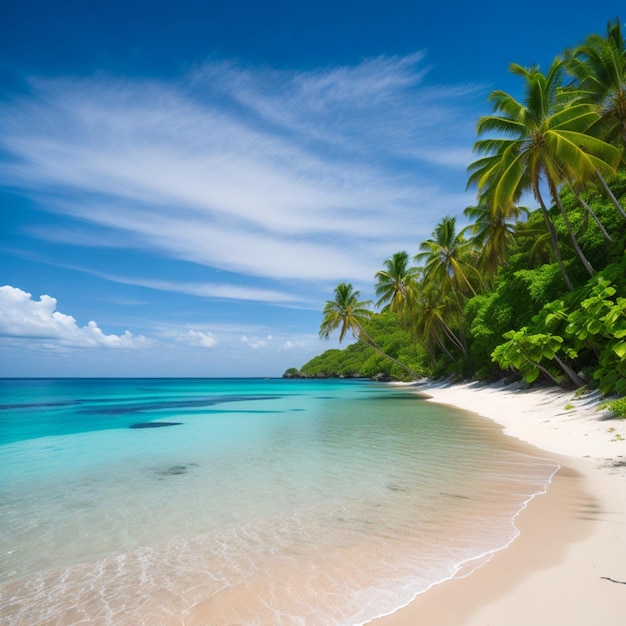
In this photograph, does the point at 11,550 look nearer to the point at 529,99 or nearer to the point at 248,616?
the point at 248,616

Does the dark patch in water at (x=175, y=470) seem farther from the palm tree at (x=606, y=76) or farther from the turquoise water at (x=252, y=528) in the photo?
the palm tree at (x=606, y=76)

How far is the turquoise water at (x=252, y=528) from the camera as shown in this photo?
348 centimetres

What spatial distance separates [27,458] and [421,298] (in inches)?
1367

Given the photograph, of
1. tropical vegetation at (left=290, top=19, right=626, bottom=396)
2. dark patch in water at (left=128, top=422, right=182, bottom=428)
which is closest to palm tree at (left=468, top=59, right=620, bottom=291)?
tropical vegetation at (left=290, top=19, right=626, bottom=396)

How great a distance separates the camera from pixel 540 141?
15156 mm

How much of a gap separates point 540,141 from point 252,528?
16.5m

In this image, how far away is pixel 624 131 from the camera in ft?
47.5

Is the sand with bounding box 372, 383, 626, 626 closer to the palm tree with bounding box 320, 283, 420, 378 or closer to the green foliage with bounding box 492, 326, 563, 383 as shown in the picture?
the green foliage with bounding box 492, 326, 563, 383

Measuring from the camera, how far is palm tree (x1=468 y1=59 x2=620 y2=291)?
Result: 13.5 meters

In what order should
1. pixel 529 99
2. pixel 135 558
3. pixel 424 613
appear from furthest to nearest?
pixel 529 99 < pixel 135 558 < pixel 424 613

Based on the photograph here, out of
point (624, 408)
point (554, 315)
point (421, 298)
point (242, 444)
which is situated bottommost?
point (242, 444)

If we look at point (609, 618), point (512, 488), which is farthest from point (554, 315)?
point (609, 618)

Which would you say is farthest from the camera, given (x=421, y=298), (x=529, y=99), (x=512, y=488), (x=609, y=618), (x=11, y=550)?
(x=421, y=298)

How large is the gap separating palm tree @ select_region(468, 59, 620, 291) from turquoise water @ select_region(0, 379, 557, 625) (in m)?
9.61
